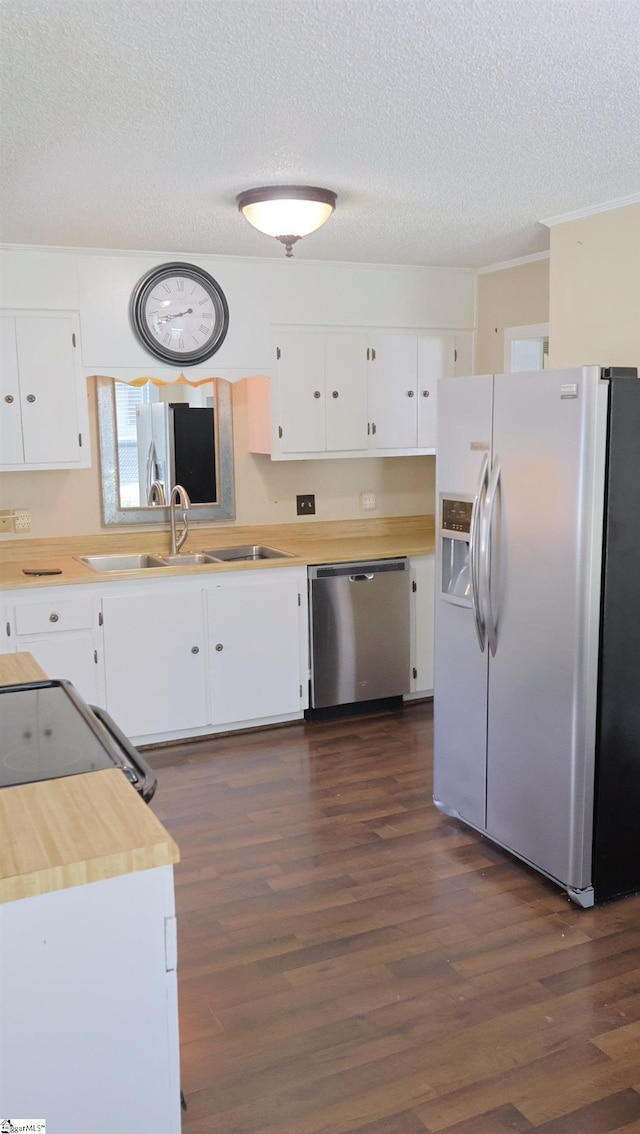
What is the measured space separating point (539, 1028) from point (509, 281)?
12.5ft

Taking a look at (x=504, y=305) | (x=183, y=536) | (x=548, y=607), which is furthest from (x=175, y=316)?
(x=548, y=607)

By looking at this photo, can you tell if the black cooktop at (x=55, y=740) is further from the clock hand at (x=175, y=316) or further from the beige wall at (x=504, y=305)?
the beige wall at (x=504, y=305)

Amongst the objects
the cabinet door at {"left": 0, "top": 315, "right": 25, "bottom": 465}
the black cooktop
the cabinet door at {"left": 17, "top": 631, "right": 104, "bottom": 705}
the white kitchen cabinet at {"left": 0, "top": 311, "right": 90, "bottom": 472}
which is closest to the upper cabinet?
the white kitchen cabinet at {"left": 0, "top": 311, "right": 90, "bottom": 472}

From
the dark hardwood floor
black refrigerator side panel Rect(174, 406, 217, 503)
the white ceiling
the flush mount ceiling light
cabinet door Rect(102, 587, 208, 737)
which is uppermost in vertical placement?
the white ceiling

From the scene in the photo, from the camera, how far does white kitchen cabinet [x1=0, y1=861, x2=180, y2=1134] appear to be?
1.53 meters

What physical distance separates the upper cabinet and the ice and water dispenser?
163cm

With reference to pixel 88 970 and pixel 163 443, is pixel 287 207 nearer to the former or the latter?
pixel 163 443

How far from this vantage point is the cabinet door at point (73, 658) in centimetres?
428

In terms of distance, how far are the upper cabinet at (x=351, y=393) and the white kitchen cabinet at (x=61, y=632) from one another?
1343mm

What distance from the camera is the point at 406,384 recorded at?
5.27 metres

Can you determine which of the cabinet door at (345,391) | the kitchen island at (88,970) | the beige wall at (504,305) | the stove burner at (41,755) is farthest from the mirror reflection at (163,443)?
the kitchen island at (88,970)

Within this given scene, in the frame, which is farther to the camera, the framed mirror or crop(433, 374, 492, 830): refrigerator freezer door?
the framed mirror

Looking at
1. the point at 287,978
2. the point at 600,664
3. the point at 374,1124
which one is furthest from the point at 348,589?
the point at 374,1124

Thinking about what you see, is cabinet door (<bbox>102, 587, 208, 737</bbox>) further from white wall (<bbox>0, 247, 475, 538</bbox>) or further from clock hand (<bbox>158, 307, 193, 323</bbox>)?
clock hand (<bbox>158, 307, 193, 323</bbox>)
